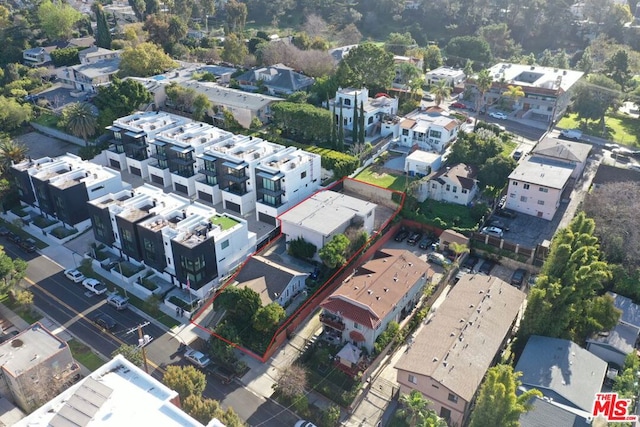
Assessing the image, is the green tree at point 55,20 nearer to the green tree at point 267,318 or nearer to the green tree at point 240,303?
the green tree at point 240,303

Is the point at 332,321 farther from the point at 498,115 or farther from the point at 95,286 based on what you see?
the point at 498,115

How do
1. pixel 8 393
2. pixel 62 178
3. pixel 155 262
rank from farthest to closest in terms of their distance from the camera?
1. pixel 62 178
2. pixel 155 262
3. pixel 8 393

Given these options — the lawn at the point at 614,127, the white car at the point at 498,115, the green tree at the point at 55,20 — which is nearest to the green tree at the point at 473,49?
the white car at the point at 498,115

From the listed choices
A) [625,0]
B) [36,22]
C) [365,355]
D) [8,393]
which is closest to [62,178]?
[8,393]

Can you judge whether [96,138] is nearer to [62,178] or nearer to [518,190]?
[62,178]

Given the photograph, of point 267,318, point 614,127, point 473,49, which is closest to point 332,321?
point 267,318

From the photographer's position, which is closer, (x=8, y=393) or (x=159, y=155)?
(x=8, y=393)

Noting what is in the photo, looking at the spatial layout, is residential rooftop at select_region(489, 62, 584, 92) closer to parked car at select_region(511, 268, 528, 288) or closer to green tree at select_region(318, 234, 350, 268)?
parked car at select_region(511, 268, 528, 288)
